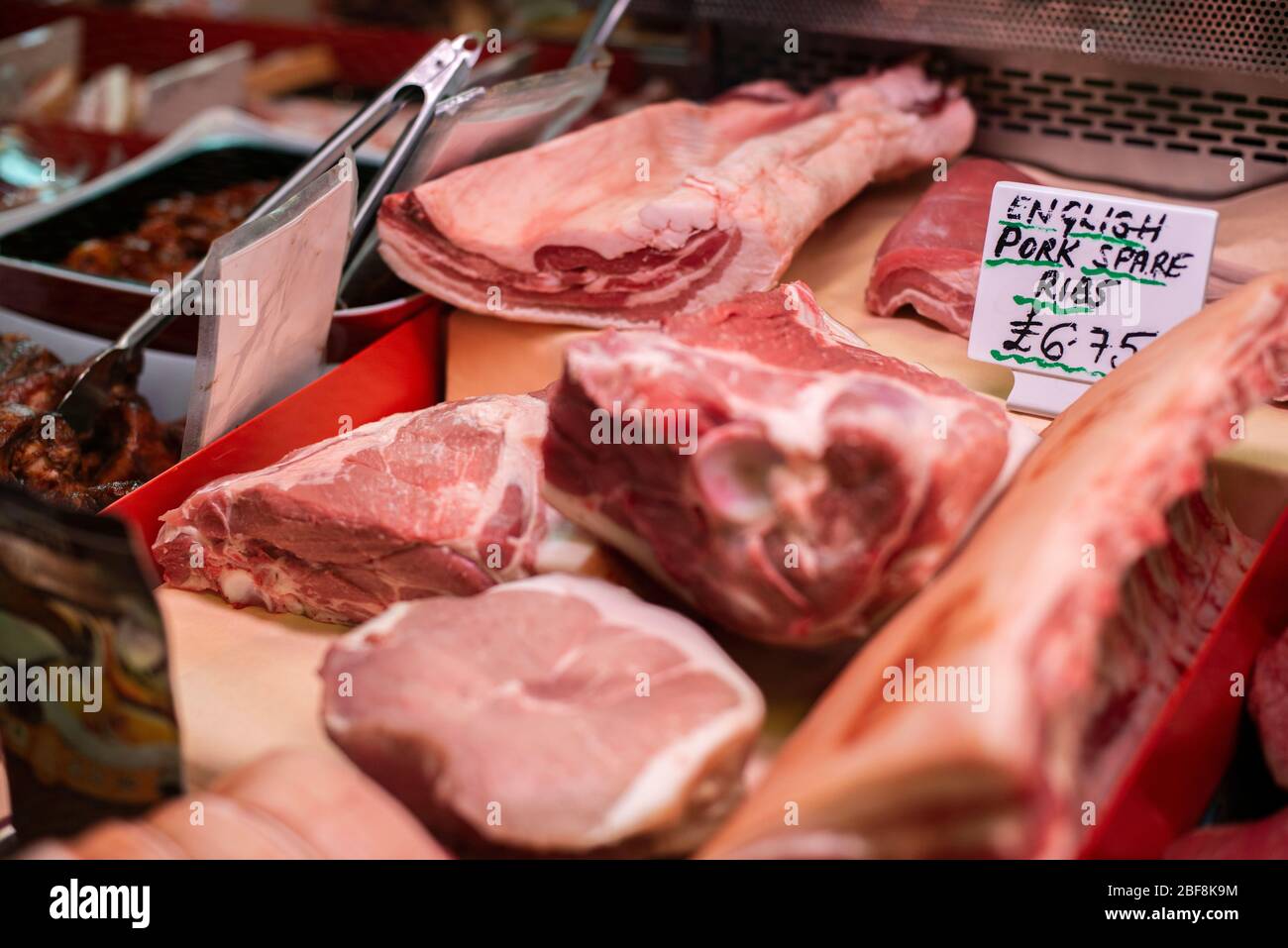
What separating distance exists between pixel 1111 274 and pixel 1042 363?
0.69 feet

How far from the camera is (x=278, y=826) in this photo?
127 cm

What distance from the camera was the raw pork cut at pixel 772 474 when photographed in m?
1.43

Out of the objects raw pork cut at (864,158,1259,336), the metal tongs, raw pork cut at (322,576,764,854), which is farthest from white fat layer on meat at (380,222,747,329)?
raw pork cut at (322,576,764,854)

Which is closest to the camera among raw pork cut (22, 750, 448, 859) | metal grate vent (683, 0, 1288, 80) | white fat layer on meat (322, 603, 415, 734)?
raw pork cut (22, 750, 448, 859)

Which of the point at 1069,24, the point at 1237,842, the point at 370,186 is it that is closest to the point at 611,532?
the point at 1237,842

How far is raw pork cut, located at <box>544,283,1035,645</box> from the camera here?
56.2 inches

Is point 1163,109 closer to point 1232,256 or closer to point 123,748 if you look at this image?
point 1232,256

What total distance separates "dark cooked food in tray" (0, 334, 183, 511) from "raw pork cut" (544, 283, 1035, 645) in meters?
1.11

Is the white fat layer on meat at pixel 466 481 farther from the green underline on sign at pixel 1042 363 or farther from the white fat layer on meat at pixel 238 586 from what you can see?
the green underline on sign at pixel 1042 363

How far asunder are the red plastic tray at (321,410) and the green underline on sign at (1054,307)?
4.26 ft

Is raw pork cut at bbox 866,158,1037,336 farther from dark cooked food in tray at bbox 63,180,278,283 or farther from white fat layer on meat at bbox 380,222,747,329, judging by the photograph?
dark cooked food in tray at bbox 63,180,278,283

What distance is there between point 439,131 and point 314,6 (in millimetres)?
4639

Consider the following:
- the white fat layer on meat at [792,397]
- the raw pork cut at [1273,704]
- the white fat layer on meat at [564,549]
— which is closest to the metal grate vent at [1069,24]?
the raw pork cut at [1273,704]
